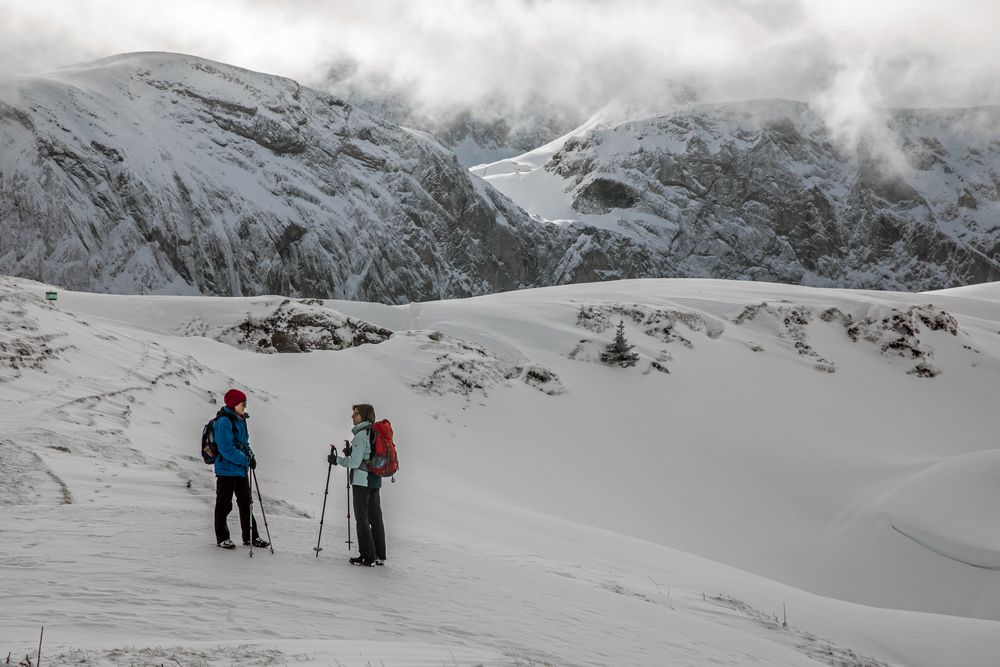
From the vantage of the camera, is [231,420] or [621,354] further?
[621,354]

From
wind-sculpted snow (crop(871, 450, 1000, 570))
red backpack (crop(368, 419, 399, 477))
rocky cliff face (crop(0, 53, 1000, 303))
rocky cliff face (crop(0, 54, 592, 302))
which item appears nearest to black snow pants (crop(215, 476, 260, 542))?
red backpack (crop(368, 419, 399, 477))

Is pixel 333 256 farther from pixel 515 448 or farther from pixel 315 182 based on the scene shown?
pixel 515 448

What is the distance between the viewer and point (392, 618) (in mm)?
6445

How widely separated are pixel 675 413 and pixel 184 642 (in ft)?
74.9

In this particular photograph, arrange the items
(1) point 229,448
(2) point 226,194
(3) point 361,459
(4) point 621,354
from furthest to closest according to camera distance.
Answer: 1. (2) point 226,194
2. (4) point 621,354
3. (3) point 361,459
4. (1) point 229,448

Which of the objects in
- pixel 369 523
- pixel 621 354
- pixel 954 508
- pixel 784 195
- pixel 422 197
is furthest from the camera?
pixel 784 195

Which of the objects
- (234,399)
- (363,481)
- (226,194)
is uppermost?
(226,194)

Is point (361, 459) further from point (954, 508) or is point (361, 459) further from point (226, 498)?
point (954, 508)

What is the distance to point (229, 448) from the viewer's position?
731 centimetres

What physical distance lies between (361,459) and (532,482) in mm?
13087

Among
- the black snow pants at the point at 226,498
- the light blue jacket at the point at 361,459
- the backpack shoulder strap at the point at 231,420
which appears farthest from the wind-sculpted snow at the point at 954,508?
the backpack shoulder strap at the point at 231,420

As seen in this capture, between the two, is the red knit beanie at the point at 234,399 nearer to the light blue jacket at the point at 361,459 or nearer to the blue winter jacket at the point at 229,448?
the blue winter jacket at the point at 229,448

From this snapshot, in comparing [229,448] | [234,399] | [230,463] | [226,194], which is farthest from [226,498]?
[226,194]

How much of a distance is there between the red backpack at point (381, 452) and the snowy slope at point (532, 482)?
3.31 ft
